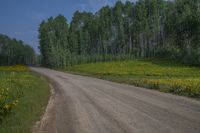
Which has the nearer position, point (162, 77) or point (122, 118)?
point (122, 118)

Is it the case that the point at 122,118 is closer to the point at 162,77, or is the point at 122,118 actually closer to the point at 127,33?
the point at 162,77

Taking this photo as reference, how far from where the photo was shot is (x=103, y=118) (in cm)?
1359

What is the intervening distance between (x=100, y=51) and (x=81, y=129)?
125068 millimetres

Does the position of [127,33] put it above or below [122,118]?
above

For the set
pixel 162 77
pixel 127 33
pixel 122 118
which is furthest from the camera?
pixel 127 33

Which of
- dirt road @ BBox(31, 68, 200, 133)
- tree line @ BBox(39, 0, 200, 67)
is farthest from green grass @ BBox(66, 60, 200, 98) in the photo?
tree line @ BBox(39, 0, 200, 67)

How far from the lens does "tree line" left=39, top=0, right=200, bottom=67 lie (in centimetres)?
9600

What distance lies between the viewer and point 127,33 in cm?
12212

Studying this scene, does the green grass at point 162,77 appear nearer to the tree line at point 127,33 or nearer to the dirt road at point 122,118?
the dirt road at point 122,118

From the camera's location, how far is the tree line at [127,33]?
9600cm

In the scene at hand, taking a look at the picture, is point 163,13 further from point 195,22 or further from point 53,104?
point 53,104

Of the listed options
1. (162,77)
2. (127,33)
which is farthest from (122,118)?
(127,33)

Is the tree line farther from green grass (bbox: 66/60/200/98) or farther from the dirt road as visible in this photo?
the dirt road

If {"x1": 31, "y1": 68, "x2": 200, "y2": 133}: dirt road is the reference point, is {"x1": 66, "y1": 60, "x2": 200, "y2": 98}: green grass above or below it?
above
